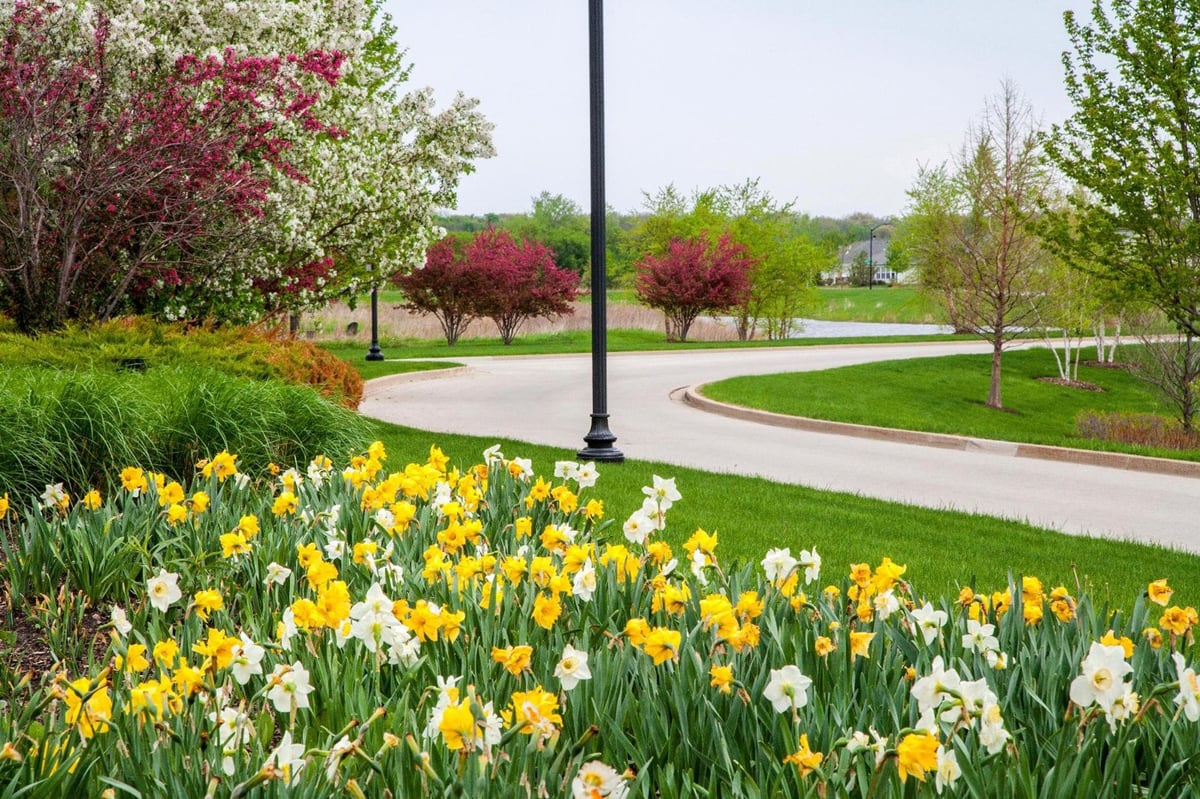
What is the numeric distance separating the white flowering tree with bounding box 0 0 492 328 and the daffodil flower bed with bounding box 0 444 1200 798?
29.8 ft

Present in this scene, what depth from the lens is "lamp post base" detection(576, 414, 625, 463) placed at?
1005 centimetres

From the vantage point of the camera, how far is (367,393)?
17.7 metres

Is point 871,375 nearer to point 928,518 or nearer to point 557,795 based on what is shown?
point 928,518

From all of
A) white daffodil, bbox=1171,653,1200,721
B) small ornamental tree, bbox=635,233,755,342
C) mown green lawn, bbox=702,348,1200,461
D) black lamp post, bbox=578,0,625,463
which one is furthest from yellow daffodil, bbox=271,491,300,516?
small ornamental tree, bbox=635,233,755,342

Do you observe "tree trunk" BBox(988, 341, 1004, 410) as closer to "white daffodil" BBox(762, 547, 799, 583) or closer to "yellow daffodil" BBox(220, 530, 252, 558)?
"white daffodil" BBox(762, 547, 799, 583)

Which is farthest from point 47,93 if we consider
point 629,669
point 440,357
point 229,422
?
point 440,357

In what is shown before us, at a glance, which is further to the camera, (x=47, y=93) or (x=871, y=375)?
(x=871, y=375)

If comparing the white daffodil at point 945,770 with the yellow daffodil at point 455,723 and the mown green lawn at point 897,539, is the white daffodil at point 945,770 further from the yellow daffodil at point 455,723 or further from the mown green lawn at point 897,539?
the mown green lawn at point 897,539

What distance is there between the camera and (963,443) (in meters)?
12.6

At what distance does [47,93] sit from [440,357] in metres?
15.3

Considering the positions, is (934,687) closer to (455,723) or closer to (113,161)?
(455,723)

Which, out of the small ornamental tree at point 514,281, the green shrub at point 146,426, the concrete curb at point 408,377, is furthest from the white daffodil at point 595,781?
the small ornamental tree at point 514,281

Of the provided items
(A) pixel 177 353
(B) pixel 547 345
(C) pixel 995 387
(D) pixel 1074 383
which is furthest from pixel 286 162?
(D) pixel 1074 383

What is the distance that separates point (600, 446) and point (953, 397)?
15.4 m
